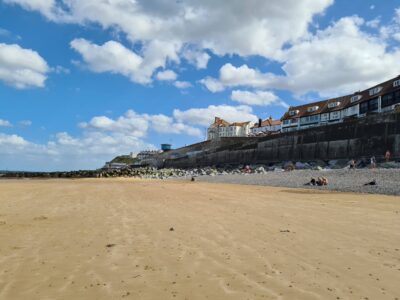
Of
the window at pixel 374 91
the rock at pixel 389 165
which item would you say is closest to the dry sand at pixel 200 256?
the rock at pixel 389 165

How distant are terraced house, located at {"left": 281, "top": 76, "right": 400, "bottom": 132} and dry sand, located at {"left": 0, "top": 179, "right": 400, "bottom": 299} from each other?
5320cm

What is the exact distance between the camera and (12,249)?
659cm

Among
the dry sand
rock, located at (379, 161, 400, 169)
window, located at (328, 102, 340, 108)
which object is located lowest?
the dry sand

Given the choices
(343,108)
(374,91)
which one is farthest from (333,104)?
(374,91)

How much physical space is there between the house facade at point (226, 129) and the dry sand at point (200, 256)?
117 m

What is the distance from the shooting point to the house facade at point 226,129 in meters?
133

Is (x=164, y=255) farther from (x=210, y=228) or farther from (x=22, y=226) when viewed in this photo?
(x=22, y=226)

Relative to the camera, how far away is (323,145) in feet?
143

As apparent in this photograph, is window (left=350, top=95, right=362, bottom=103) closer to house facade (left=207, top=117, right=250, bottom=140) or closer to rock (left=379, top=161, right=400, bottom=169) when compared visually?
rock (left=379, top=161, right=400, bottom=169)

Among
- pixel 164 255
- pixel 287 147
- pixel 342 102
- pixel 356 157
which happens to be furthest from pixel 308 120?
pixel 164 255

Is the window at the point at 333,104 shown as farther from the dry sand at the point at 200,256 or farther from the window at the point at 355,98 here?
the dry sand at the point at 200,256

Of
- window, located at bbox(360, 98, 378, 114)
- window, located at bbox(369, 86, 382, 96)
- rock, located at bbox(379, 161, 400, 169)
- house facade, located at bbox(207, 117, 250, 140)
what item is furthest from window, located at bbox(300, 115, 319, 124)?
rock, located at bbox(379, 161, 400, 169)

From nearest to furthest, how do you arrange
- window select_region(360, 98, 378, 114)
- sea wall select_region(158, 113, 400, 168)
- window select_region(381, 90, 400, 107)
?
sea wall select_region(158, 113, 400, 168)
window select_region(381, 90, 400, 107)
window select_region(360, 98, 378, 114)

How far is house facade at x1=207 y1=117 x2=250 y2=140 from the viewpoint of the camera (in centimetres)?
13338
